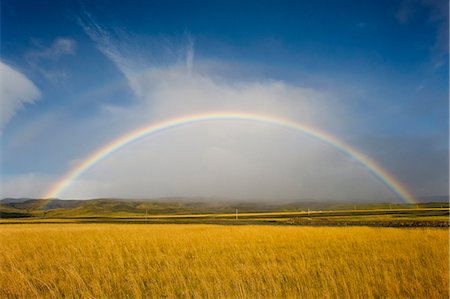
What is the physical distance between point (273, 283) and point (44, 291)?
20.1 ft

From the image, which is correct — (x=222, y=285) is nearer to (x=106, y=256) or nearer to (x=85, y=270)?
(x=85, y=270)

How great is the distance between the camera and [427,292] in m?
8.11

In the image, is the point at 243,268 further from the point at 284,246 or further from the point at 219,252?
the point at 284,246

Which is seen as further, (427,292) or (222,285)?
(222,285)

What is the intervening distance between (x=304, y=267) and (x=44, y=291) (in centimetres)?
761

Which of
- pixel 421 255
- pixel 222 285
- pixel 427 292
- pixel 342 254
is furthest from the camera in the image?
pixel 342 254

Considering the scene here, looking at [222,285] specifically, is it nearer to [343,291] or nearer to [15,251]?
[343,291]

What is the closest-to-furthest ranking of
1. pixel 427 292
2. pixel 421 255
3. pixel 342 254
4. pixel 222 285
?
pixel 427 292
pixel 222 285
pixel 421 255
pixel 342 254

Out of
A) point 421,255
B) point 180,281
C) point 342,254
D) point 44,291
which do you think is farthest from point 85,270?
point 421,255

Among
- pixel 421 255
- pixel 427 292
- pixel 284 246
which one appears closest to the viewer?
pixel 427 292

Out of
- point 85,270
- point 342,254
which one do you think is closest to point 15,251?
point 85,270

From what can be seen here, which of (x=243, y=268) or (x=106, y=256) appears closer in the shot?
(x=243, y=268)

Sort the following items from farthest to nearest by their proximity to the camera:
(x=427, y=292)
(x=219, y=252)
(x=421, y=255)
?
(x=219, y=252) < (x=421, y=255) < (x=427, y=292)

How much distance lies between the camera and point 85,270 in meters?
11.3
